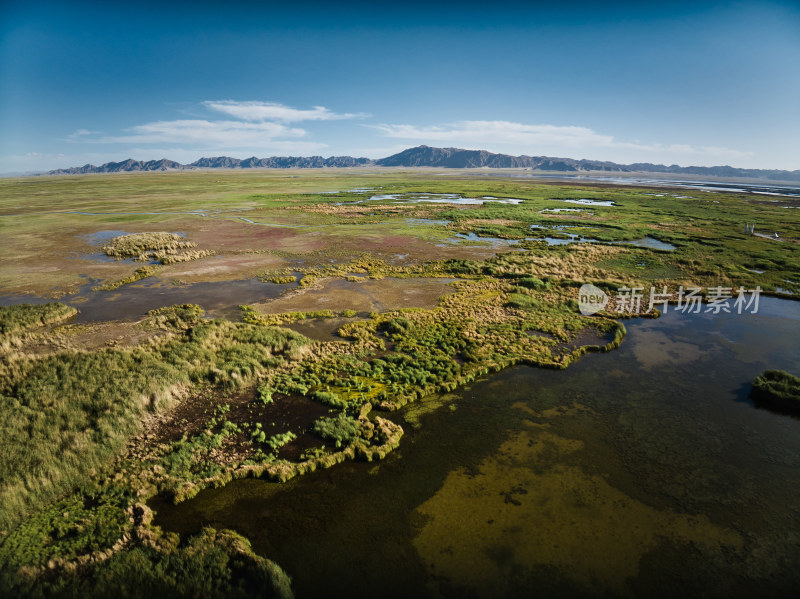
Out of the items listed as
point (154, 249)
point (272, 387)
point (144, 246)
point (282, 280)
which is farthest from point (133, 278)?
point (272, 387)

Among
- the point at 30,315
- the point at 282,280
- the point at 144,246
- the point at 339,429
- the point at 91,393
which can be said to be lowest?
the point at 339,429

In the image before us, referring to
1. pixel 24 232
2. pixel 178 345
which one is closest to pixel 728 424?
pixel 178 345

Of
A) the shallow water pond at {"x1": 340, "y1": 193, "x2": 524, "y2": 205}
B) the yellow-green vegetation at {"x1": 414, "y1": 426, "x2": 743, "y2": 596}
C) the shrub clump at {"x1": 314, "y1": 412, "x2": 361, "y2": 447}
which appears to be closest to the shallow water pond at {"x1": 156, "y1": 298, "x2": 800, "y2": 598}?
the yellow-green vegetation at {"x1": 414, "y1": 426, "x2": 743, "y2": 596}

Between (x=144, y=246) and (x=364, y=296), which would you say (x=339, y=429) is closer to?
(x=364, y=296)

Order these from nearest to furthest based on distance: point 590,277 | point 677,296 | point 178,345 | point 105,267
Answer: point 178,345 → point 677,296 → point 590,277 → point 105,267

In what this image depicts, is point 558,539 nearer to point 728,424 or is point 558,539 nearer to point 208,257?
point 728,424

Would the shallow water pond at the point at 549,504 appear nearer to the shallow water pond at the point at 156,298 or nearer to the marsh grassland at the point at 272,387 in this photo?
the marsh grassland at the point at 272,387
